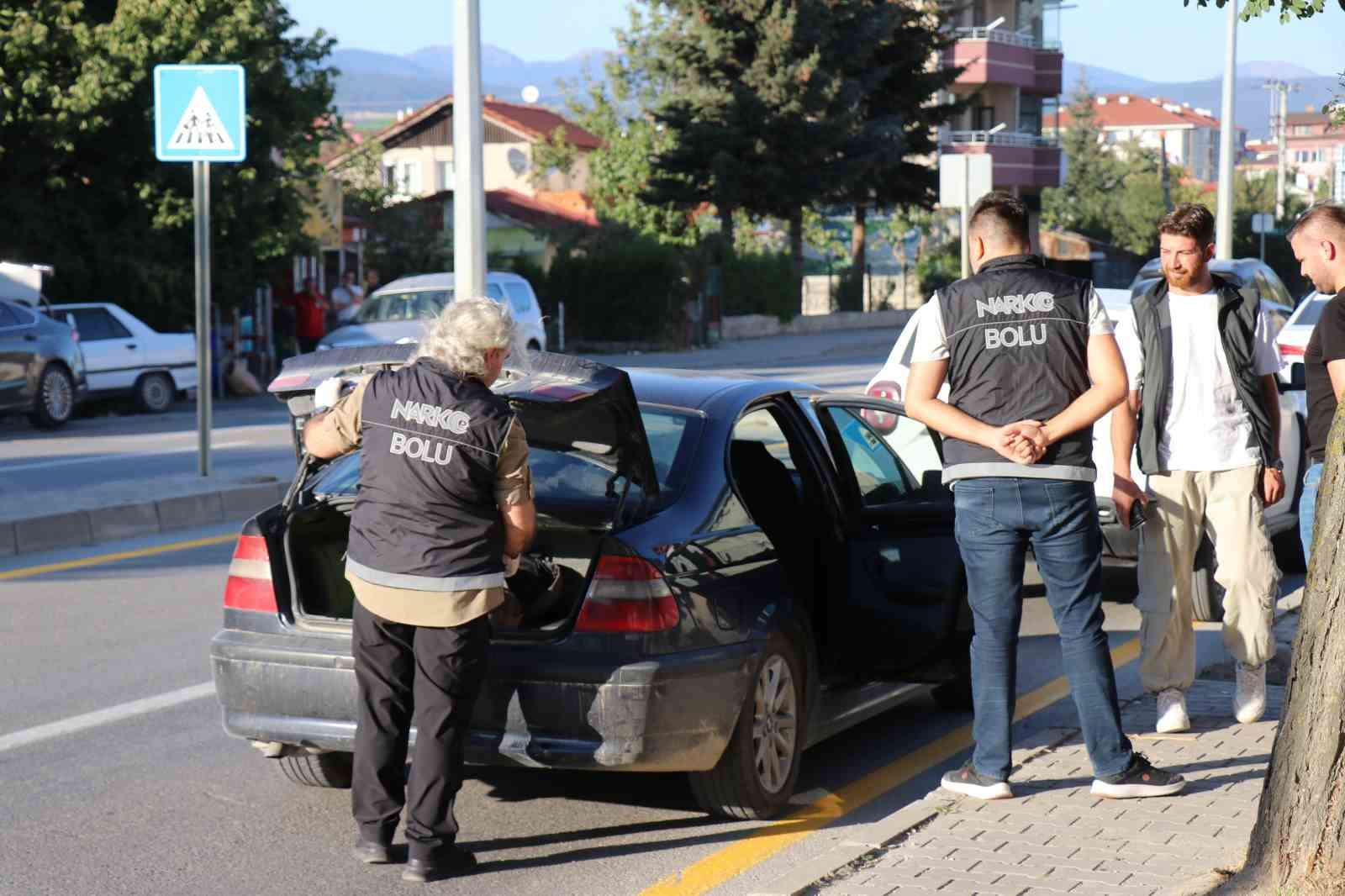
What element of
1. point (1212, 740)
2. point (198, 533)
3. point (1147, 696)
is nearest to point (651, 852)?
point (1212, 740)

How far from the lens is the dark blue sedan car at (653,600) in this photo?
534cm

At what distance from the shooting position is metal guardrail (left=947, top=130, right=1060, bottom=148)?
212ft

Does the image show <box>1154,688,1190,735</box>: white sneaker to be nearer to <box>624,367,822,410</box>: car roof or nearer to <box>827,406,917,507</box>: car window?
<box>827,406,917,507</box>: car window

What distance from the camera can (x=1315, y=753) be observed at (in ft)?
14.2

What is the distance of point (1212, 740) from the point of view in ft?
21.2

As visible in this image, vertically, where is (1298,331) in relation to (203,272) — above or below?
below

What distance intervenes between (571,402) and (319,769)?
5.39 ft

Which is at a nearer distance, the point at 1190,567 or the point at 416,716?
the point at 416,716

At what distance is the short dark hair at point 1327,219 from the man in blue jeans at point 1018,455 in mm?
1101

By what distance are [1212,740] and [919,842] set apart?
1.76 metres

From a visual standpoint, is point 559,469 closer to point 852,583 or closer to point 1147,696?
point 852,583

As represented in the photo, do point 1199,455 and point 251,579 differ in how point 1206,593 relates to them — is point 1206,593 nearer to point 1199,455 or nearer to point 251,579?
point 1199,455

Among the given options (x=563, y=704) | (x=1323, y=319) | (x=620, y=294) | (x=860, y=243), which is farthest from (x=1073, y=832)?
(x=860, y=243)

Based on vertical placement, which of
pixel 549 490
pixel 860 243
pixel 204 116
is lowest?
pixel 549 490
